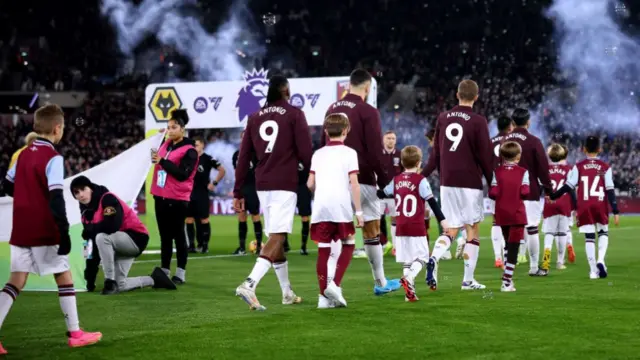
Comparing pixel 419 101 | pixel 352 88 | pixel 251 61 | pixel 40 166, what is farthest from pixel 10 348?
pixel 251 61

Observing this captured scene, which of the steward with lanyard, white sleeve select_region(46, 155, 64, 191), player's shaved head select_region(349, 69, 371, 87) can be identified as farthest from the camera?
the steward with lanyard

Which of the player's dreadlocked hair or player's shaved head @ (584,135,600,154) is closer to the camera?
the player's dreadlocked hair

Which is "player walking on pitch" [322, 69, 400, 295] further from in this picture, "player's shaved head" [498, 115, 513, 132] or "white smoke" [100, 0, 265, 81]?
"white smoke" [100, 0, 265, 81]

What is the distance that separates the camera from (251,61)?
199ft

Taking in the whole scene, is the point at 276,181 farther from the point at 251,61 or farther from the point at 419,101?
the point at 251,61

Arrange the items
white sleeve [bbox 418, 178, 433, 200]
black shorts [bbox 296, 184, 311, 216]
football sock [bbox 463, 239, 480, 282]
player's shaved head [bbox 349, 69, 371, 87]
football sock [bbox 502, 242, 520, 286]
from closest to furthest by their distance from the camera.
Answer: player's shaved head [bbox 349, 69, 371, 87]
white sleeve [bbox 418, 178, 433, 200]
football sock [bbox 502, 242, 520, 286]
football sock [bbox 463, 239, 480, 282]
black shorts [bbox 296, 184, 311, 216]

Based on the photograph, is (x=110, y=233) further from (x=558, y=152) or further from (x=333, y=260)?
(x=558, y=152)

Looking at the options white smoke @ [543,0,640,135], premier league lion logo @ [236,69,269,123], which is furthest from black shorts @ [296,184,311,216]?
white smoke @ [543,0,640,135]

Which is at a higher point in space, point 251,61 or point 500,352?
point 251,61

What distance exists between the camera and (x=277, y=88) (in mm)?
9828

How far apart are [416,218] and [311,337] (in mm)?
3662

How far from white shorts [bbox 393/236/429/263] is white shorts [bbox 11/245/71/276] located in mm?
4367

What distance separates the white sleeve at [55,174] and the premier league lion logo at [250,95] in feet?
43.4

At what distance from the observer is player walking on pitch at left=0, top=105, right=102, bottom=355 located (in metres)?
7.57
